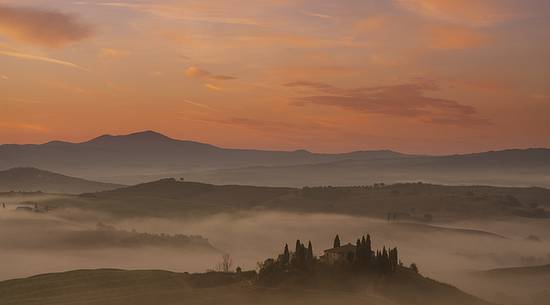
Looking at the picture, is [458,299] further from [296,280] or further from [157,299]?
[157,299]

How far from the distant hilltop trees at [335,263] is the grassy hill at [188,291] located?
4.64 m

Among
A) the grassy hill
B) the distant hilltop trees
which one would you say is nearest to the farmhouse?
the distant hilltop trees

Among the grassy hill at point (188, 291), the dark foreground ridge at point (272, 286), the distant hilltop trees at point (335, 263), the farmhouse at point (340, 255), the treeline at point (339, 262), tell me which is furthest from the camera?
the farmhouse at point (340, 255)

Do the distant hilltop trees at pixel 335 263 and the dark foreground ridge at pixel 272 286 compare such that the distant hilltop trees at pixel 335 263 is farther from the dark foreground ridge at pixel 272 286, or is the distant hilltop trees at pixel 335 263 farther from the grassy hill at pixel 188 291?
the grassy hill at pixel 188 291

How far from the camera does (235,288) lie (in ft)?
437

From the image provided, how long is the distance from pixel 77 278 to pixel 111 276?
8.43 m

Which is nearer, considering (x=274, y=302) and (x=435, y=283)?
(x=274, y=302)

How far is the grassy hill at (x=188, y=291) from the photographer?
406ft

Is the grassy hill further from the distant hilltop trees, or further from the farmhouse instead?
the farmhouse

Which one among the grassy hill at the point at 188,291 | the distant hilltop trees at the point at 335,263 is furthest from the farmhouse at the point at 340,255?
the grassy hill at the point at 188,291

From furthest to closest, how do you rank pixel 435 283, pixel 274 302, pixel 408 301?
pixel 435 283 → pixel 408 301 → pixel 274 302

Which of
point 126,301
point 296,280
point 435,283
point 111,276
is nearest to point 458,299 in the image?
point 435,283

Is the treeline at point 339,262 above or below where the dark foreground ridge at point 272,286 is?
above

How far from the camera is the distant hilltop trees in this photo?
139500 mm
